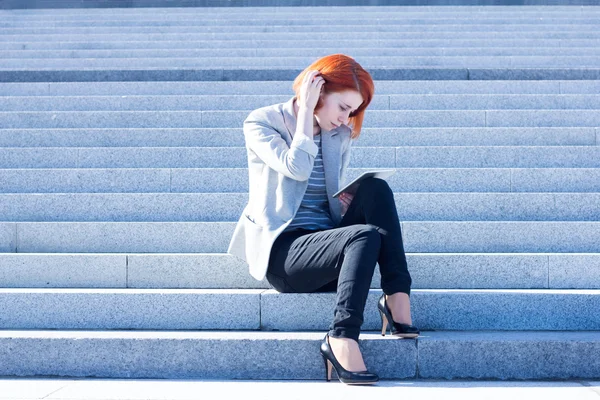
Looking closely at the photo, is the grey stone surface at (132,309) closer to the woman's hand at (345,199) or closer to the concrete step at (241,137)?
the woman's hand at (345,199)

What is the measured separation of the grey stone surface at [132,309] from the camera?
370 centimetres

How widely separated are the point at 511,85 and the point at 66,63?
4.80 meters

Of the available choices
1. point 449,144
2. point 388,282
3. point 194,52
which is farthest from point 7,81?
point 388,282

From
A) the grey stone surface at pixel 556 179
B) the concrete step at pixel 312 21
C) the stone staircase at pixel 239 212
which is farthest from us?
the concrete step at pixel 312 21

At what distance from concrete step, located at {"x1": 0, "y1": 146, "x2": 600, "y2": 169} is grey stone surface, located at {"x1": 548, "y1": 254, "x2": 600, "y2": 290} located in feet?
4.71

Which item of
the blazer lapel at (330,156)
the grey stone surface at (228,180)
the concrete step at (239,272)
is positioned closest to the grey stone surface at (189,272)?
the concrete step at (239,272)

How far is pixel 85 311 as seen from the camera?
148 inches

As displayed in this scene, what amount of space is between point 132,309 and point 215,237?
0.75m

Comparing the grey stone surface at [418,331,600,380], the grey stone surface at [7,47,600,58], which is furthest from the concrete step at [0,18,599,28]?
the grey stone surface at [418,331,600,380]

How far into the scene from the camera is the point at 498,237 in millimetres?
4262

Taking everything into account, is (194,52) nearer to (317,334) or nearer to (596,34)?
(596,34)

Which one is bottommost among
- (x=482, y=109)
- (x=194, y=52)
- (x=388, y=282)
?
(x=388, y=282)

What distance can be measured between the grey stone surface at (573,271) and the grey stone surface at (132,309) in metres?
1.50

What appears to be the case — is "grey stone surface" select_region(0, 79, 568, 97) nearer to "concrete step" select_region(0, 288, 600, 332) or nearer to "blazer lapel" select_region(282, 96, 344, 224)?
"blazer lapel" select_region(282, 96, 344, 224)
